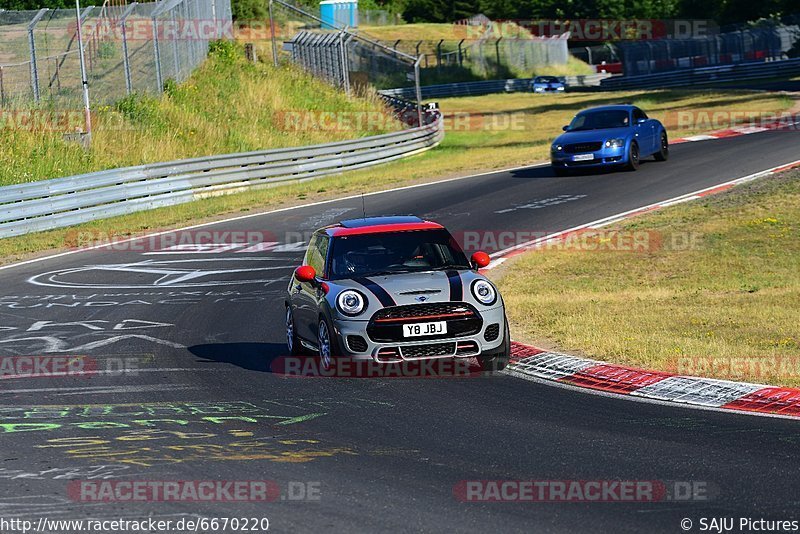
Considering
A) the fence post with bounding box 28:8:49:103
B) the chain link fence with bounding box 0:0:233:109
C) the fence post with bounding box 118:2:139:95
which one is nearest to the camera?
the fence post with bounding box 28:8:49:103

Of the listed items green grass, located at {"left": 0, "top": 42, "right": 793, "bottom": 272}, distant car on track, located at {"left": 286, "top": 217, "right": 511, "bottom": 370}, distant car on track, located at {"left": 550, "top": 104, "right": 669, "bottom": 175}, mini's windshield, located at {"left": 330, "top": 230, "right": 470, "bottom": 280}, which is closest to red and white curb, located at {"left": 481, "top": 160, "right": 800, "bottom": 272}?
distant car on track, located at {"left": 550, "top": 104, "right": 669, "bottom": 175}

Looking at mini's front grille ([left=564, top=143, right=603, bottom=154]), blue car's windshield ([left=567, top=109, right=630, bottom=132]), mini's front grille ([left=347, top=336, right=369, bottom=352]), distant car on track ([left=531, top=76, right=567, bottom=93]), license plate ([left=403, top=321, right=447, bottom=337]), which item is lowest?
mini's front grille ([left=347, top=336, right=369, bottom=352])

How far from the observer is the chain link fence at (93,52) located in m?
31.3

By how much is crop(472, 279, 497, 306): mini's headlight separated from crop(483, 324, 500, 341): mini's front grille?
23 centimetres

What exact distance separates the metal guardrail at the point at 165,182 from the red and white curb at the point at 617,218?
1034 cm

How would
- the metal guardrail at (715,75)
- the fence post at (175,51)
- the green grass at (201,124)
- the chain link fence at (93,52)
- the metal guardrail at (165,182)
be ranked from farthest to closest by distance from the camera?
the metal guardrail at (715,75) → the fence post at (175,51) → the chain link fence at (93,52) → the green grass at (201,124) → the metal guardrail at (165,182)

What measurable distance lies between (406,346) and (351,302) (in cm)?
67

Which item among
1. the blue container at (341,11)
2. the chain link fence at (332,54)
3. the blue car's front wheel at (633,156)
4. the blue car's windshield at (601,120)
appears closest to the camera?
the blue car's front wheel at (633,156)

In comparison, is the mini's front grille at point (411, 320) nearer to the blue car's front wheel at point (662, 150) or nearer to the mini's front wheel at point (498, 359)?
the mini's front wheel at point (498, 359)

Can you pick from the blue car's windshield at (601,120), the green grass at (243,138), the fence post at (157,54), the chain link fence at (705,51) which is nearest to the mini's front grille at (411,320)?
the green grass at (243,138)

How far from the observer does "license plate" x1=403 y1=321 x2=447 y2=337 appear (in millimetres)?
10734

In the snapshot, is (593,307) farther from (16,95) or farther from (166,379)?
(16,95)

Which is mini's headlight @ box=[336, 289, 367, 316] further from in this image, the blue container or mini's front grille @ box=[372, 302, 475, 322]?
the blue container

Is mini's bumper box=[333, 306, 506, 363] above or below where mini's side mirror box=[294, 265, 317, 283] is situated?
below
